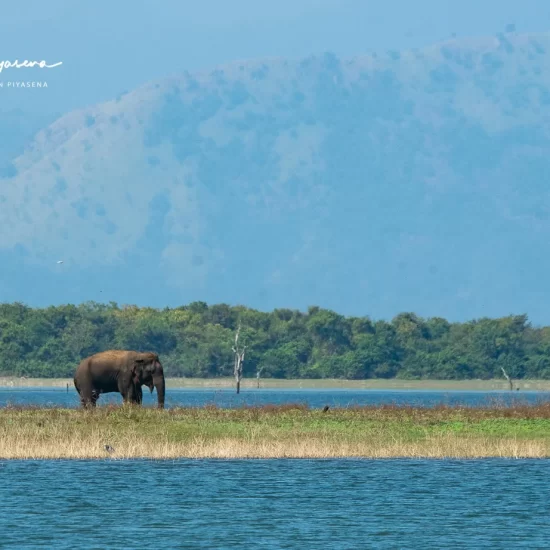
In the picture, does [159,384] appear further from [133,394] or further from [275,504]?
[275,504]

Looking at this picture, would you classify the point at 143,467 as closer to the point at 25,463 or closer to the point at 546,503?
the point at 25,463

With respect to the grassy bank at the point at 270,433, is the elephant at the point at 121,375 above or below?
above

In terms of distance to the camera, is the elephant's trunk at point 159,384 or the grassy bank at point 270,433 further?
the elephant's trunk at point 159,384

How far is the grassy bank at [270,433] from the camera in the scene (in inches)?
1896

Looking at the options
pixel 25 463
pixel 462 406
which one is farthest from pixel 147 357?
pixel 25 463

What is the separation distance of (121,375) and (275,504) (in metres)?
27.8

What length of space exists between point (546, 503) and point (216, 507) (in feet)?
26.9

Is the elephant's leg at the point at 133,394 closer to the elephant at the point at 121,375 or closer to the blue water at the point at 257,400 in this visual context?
the elephant at the point at 121,375

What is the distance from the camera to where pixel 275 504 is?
3972 cm

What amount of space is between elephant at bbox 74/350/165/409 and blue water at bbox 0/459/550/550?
18117 millimetres

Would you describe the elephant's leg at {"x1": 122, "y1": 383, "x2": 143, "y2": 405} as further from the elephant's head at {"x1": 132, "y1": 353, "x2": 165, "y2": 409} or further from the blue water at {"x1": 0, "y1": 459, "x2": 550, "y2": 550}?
the blue water at {"x1": 0, "y1": 459, "x2": 550, "y2": 550}

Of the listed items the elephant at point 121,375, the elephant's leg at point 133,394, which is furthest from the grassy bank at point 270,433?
the elephant's leg at point 133,394

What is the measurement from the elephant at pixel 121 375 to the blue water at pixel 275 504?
59.4ft

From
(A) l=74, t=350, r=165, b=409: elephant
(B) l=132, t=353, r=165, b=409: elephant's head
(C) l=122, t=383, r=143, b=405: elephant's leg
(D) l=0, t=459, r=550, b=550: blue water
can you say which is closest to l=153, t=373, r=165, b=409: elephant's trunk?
(A) l=74, t=350, r=165, b=409: elephant
